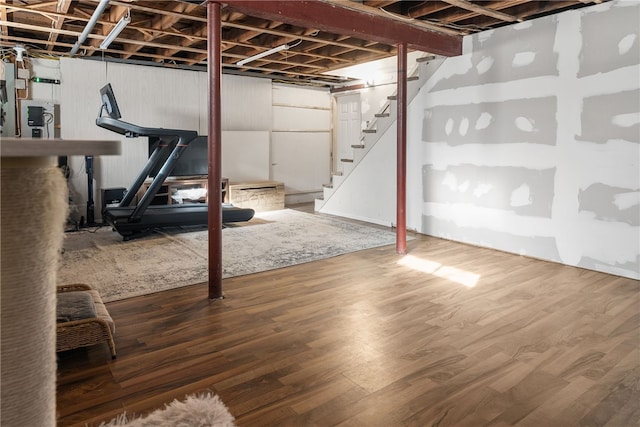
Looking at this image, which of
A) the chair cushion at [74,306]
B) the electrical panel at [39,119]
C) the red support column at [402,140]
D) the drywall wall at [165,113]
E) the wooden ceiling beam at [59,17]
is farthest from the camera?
the drywall wall at [165,113]

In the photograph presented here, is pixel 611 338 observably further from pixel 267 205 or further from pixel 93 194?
pixel 93 194

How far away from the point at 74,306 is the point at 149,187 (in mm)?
3177

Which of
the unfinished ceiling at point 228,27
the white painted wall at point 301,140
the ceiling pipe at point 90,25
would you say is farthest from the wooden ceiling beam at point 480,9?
the white painted wall at point 301,140

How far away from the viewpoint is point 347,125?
955cm

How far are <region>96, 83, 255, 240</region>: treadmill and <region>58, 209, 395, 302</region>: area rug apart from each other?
18 centimetres

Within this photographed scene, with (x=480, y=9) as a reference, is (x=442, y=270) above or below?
below

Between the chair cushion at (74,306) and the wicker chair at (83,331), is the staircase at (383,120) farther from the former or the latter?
the wicker chair at (83,331)

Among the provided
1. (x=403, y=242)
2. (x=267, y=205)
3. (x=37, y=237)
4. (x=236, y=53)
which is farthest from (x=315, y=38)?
(x=37, y=237)

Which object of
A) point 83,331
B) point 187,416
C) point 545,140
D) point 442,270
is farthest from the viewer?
point 545,140

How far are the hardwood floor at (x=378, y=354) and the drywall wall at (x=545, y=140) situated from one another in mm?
704

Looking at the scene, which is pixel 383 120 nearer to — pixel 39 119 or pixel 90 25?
pixel 90 25

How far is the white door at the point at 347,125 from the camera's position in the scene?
930 cm

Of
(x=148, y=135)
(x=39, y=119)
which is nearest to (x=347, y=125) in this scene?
(x=148, y=135)

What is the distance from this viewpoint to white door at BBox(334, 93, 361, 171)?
930 centimetres
